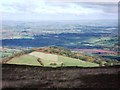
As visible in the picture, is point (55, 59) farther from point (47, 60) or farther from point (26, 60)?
point (26, 60)

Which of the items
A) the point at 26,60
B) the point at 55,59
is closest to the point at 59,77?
the point at 55,59

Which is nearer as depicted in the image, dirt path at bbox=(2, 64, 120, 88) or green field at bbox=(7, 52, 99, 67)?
dirt path at bbox=(2, 64, 120, 88)

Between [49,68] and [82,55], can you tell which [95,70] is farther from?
[49,68]

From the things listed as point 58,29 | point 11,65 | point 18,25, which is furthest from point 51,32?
point 11,65

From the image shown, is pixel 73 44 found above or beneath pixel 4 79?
above

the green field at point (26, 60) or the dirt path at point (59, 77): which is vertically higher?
the green field at point (26, 60)
